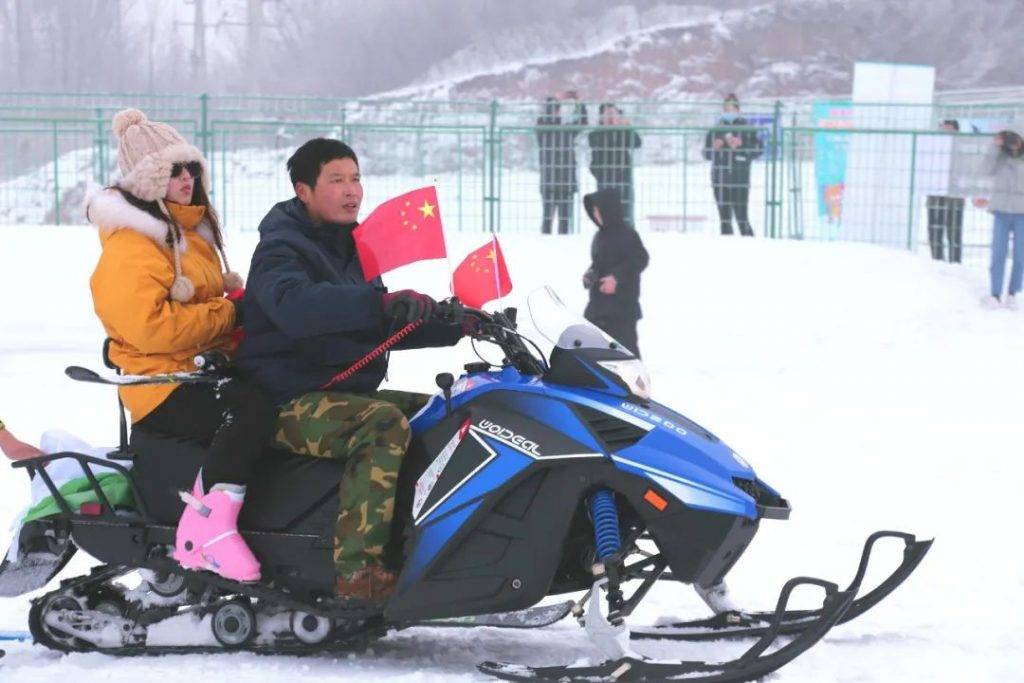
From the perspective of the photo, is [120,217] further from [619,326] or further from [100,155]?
[100,155]

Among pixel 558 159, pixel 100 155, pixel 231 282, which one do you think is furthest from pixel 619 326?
pixel 100 155

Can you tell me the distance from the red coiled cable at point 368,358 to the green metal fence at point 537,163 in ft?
28.6

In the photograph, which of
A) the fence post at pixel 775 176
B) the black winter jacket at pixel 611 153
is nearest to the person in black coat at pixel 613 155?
the black winter jacket at pixel 611 153

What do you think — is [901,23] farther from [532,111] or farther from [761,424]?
[761,424]

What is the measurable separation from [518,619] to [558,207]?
9111 mm

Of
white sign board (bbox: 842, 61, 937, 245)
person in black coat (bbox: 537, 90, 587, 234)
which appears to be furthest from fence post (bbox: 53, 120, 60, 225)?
white sign board (bbox: 842, 61, 937, 245)

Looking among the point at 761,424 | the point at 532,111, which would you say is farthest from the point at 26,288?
the point at 761,424

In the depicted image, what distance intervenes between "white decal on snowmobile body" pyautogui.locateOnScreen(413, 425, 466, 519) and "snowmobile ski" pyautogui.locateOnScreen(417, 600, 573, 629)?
0.28m

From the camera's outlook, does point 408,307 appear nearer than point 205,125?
Yes

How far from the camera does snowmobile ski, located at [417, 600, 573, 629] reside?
3.51 metres

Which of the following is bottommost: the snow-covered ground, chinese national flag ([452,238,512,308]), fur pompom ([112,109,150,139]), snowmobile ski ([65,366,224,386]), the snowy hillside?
the snow-covered ground

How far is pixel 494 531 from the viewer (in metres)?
3.40

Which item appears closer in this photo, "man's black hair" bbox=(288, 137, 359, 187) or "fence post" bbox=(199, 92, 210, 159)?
"man's black hair" bbox=(288, 137, 359, 187)

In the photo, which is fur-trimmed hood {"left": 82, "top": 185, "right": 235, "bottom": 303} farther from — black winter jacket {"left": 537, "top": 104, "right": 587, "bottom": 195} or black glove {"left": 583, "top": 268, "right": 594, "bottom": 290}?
black winter jacket {"left": 537, "top": 104, "right": 587, "bottom": 195}
